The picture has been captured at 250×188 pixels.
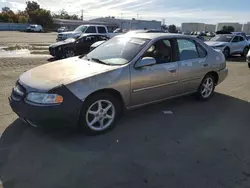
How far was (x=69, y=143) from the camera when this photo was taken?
12.2ft

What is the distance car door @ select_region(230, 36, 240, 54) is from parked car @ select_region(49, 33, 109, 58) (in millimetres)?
8528

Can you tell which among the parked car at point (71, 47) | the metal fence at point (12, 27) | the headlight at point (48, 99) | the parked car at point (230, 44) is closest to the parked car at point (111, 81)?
the headlight at point (48, 99)

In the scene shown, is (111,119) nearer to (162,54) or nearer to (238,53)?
(162,54)

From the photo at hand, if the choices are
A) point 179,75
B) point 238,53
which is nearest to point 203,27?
point 238,53

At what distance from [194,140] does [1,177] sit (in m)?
2.74

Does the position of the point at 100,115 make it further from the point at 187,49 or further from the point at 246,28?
the point at 246,28

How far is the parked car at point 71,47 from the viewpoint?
12761mm

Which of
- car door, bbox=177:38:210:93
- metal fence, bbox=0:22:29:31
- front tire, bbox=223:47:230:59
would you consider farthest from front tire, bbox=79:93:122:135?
metal fence, bbox=0:22:29:31

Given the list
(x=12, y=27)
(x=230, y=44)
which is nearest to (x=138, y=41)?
(x=230, y=44)

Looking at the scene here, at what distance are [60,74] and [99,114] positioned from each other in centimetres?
87

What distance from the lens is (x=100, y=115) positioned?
4.03m

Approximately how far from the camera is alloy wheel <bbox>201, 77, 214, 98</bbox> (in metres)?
5.89

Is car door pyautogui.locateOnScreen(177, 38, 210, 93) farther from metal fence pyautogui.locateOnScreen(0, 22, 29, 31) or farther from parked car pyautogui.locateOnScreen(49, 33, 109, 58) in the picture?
metal fence pyautogui.locateOnScreen(0, 22, 29, 31)

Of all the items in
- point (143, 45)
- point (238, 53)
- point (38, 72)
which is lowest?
point (238, 53)
